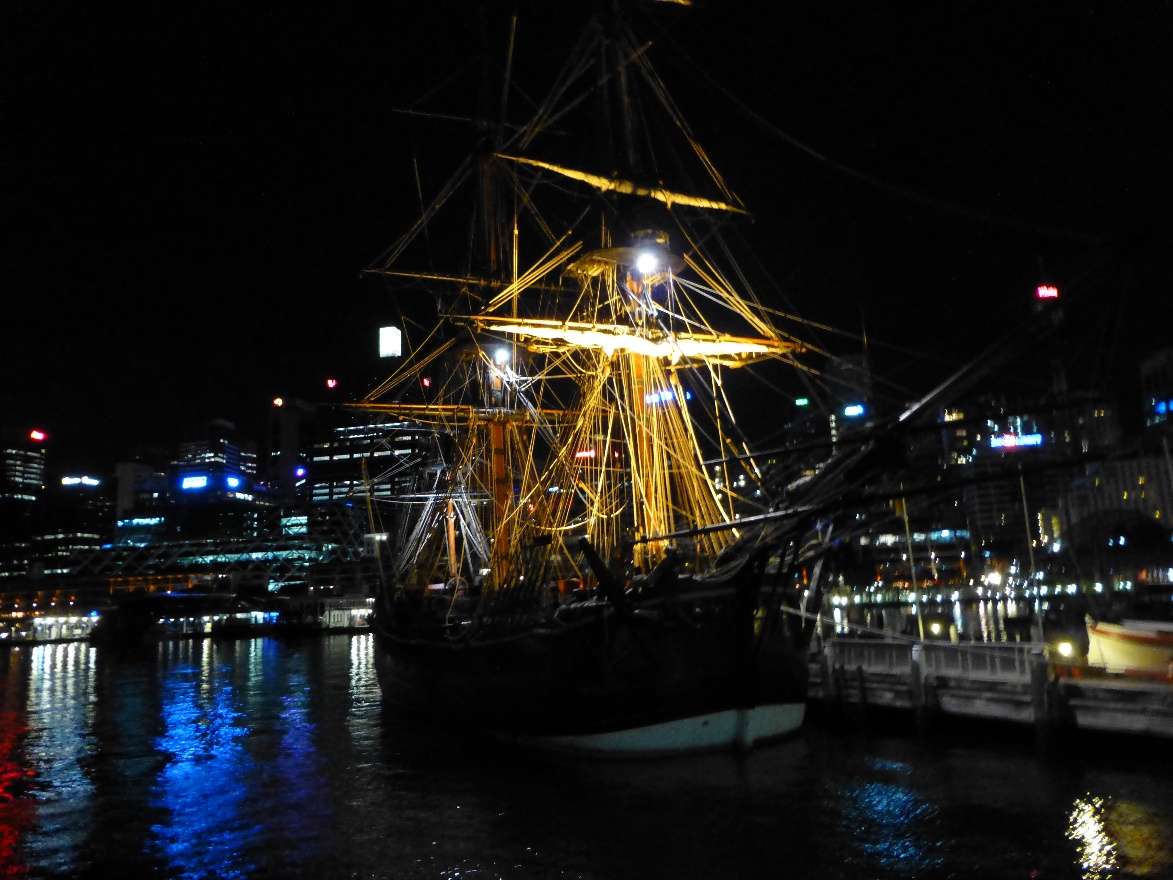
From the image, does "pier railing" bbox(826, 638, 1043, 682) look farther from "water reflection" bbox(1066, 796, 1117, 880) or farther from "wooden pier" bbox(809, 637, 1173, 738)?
"water reflection" bbox(1066, 796, 1117, 880)

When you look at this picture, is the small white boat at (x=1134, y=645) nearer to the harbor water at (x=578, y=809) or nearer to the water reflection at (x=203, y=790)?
the harbor water at (x=578, y=809)

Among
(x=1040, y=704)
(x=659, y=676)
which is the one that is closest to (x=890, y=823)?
(x=659, y=676)

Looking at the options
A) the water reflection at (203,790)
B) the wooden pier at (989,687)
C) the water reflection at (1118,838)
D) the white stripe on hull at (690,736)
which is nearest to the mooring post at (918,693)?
the wooden pier at (989,687)

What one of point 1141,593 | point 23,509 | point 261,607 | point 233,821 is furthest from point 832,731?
point 23,509

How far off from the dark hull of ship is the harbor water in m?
0.55

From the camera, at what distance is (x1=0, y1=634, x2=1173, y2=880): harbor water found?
11.2m

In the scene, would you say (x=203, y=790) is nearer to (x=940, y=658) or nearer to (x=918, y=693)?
(x=918, y=693)

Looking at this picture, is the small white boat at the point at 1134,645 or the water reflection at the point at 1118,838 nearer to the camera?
the water reflection at the point at 1118,838

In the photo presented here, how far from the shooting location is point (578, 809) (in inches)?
542

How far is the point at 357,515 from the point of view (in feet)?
399

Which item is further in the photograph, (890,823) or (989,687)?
(989,687)

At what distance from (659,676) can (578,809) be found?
3.23 metres

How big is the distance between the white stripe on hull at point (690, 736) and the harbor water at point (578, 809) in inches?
13.9

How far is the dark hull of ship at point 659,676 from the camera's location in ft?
53.4
